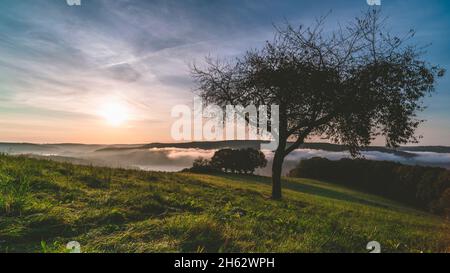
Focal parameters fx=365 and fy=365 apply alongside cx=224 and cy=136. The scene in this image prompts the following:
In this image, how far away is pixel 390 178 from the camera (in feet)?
291

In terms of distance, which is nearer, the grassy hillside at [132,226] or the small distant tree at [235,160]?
the grassy hillside at [132,226]

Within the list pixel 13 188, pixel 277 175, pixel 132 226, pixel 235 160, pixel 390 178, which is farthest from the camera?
pixel 390 178

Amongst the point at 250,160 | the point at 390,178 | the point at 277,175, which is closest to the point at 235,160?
the point at 250,160

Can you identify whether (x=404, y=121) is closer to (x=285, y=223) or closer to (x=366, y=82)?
(x=366, y=82)

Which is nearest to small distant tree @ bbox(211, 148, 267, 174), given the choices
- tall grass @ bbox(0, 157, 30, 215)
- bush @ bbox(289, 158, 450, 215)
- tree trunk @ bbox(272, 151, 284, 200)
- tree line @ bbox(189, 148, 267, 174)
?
tree line @ bbox(189, 148, 267, 174)

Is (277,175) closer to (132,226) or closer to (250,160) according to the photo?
(132,226)

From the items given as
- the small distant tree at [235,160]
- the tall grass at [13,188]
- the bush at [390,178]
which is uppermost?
the tall grass at [13,188]

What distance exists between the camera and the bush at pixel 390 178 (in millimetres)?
73375

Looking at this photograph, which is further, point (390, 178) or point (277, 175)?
point (390, 178)

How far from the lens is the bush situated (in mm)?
73375

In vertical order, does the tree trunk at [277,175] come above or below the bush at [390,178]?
above

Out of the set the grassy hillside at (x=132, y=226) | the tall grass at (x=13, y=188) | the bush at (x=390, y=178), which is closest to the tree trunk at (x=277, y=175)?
the grassy hillside at (x=132, y=226)

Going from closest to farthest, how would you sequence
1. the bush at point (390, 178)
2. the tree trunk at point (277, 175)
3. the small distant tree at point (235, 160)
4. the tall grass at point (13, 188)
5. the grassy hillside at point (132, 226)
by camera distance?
the grassy hillside at point (132, 226), the tall grass at point (13, 188), the tree trunk at point (277, 175), the bush at point (390, 178), the small distant tree at point (235, 160)

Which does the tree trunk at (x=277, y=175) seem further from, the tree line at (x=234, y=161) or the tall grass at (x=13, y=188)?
the tree line at (x=234, y=161)
